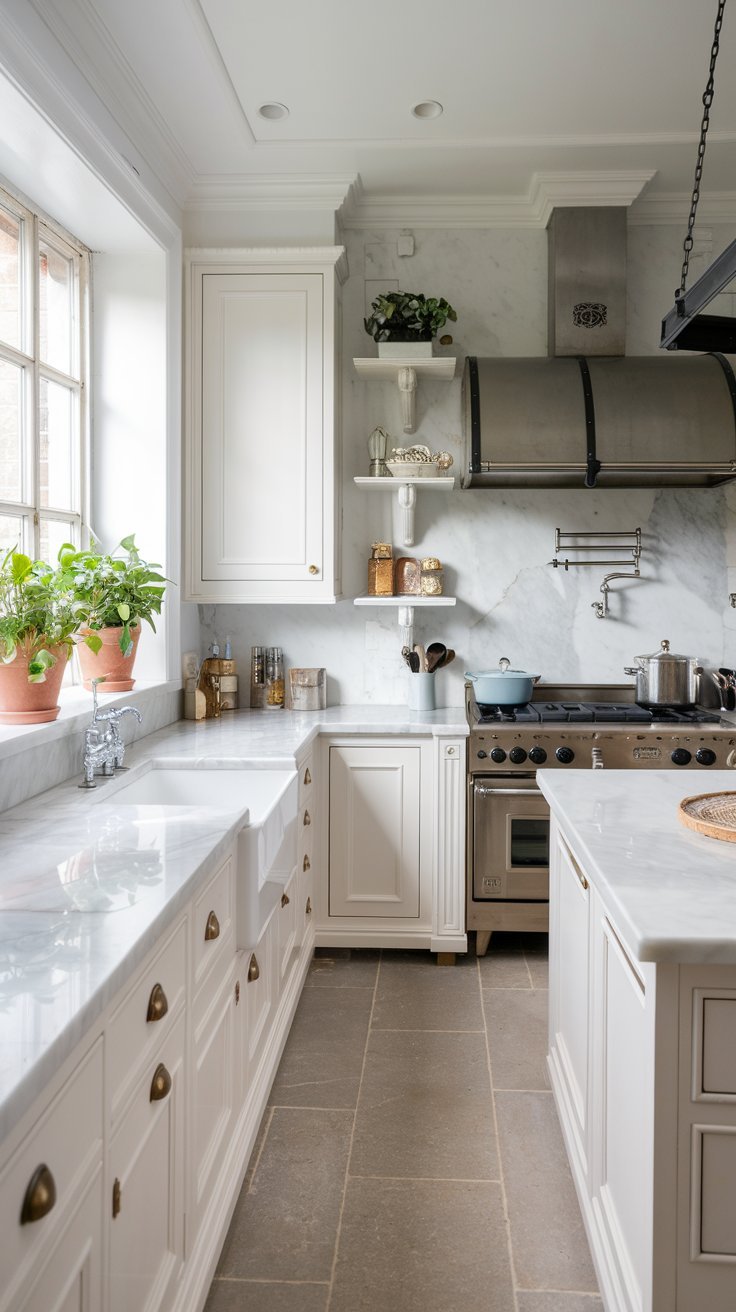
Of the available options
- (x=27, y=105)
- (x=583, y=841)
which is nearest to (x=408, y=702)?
(x=583, y=841)

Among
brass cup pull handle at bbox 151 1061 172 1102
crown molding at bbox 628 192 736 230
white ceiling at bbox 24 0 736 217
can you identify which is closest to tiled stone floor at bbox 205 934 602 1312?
brass cup pull handle at bbox 151 1061 172 1102

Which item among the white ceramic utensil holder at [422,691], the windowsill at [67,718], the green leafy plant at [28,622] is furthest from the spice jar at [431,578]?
the green leafy plant at [28,622]

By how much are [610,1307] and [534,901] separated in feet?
6.15

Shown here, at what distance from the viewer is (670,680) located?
3.79 meters

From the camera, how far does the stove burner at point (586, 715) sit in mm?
3568

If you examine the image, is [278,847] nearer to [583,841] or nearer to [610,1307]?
[583,841]

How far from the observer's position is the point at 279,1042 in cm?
271

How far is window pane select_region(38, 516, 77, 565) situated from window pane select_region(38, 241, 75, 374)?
0.53 metres

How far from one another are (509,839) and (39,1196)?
106 inches

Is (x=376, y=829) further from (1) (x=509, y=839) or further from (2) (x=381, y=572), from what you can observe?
(2) (x=381, y=572)

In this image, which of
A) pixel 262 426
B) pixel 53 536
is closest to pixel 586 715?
pixel 262 426

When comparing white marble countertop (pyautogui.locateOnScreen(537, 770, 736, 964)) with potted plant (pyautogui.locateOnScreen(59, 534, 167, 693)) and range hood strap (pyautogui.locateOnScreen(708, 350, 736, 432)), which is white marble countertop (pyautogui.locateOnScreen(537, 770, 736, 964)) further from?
range hood strap (pyautogui.locateOnScreen(708, 350, 736, 432))

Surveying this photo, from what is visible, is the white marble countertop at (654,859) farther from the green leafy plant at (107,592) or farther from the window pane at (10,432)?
the window pane at (10,432)

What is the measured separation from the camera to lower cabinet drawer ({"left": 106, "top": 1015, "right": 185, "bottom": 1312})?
129 cm
